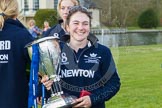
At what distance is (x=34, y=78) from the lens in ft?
12.7

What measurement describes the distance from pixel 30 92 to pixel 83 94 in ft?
1.39

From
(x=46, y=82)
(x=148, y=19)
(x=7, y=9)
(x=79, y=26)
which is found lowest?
(x=148, y=19)

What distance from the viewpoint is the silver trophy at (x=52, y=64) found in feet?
12.1

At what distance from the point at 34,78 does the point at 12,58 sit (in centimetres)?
31

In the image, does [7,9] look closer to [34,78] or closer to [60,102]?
[34,78]

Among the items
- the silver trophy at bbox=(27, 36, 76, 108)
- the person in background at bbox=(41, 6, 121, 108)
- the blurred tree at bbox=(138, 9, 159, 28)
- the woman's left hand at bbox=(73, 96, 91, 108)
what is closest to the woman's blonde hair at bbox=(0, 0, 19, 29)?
the silver trophy at bbox=(27, 36, 76, 108)

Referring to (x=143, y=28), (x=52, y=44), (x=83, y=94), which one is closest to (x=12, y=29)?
(x=52, y=44)

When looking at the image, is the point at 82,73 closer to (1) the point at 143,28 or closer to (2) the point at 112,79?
(2) the point at 112,79

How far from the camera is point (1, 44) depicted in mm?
3986

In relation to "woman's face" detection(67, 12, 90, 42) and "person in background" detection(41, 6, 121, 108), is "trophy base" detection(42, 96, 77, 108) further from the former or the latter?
"woman's face" detection(67, 12, 90, 42)

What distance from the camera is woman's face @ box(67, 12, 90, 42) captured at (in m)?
3.93

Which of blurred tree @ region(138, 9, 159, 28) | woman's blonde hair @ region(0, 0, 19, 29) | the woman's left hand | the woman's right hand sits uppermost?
woman's blonde hair @ region(0, 0, 19, 29)

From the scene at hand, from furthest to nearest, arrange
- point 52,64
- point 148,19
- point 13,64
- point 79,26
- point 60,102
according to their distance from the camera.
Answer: point 148,19 → point 13,64 → point 79,26 → point 52,64 → point 60,102

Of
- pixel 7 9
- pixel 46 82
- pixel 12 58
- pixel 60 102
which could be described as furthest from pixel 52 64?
pixel 7 9
